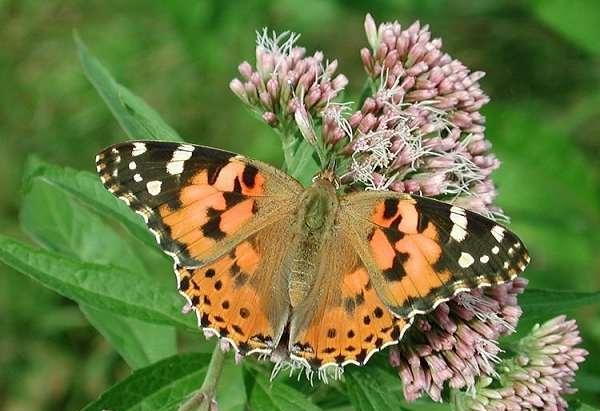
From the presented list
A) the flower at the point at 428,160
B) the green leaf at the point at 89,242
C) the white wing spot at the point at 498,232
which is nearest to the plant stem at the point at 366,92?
the flower at the point at 428,160

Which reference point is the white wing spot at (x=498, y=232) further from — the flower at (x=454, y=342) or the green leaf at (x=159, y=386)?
the green leaf at (x=159, y=386)

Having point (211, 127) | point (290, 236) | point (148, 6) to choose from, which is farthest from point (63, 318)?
point (290, 236)

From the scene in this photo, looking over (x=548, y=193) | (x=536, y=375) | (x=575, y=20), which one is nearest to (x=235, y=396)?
(x=536, y=375)

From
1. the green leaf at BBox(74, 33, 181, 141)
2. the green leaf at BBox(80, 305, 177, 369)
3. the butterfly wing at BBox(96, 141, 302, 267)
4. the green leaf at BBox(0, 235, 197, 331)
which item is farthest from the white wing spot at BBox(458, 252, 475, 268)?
the green leaf at BBox(80, 305, 177, 369)

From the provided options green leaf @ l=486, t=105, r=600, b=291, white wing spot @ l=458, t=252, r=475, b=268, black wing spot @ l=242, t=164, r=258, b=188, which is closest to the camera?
white wing spot @ l=458, t=252, r=475, b=268

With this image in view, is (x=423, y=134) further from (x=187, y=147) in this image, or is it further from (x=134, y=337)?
(x=134, y=337)

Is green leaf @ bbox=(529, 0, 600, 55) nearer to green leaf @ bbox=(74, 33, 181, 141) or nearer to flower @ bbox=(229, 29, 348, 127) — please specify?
flower @ bbox=(229, 29, 348, 127)

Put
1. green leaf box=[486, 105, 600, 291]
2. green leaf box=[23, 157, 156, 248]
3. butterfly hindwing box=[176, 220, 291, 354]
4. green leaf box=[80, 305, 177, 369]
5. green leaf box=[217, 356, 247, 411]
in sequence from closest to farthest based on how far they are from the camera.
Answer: butterfly hindwing box=[176, 220, 291, 354] → green leaf box=[23, 157, 156, 248] → green leaf box=[217, 356, 247, 411] → green leaf box=[80, 305, 177, 369] → green leaf box=[486, 105, 600, 291]
